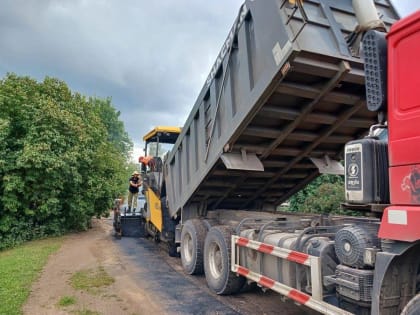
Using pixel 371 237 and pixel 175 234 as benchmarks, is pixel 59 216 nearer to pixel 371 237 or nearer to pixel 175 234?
pixel 175 234

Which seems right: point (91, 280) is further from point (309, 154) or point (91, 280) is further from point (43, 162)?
point (43, 162)

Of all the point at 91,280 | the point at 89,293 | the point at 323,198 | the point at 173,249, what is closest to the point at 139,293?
the point at 89,293

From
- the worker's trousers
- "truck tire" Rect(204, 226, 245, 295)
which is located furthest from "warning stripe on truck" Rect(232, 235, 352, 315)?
the worker's trousers

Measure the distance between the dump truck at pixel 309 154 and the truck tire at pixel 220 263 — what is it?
0.02m

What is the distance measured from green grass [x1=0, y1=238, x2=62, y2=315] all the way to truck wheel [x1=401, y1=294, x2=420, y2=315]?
14.5 feet

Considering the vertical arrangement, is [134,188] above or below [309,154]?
below

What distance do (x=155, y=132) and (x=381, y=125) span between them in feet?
22.3

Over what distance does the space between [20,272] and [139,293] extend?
9.39 ft

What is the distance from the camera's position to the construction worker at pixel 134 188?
11602mm

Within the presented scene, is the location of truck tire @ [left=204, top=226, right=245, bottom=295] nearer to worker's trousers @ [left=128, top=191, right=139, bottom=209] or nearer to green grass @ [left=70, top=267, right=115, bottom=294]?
green grass @ [left=70, top=267, right=115, bottom=294]

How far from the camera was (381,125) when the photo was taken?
2992 millimetres

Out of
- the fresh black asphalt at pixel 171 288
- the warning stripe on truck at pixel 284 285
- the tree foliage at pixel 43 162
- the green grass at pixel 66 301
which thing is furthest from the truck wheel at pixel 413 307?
the tree foliage at pixel 43 162

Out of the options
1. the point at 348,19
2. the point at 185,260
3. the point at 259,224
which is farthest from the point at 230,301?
the point at 348,19

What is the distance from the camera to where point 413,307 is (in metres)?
2.53
